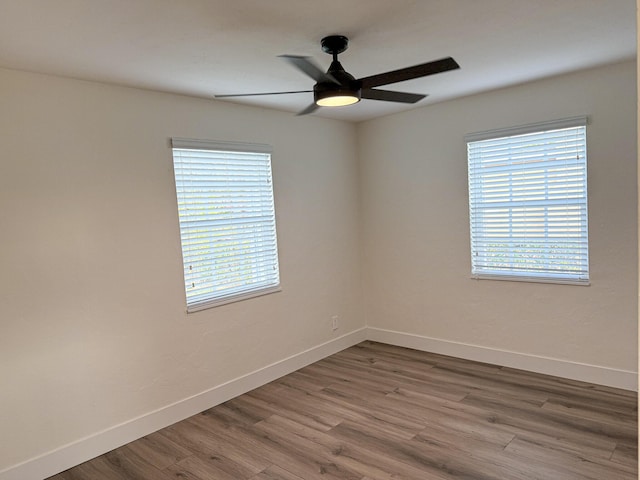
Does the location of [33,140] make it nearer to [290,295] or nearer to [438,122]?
[290,295]

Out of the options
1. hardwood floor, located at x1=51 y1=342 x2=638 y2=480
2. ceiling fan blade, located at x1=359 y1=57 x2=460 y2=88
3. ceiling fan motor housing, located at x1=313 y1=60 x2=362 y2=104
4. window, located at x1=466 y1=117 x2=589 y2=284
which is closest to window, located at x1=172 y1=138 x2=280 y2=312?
hardwood floor, located at x1=51 y1=342 x2=638 y2=480

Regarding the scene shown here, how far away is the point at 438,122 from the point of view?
13.9ft

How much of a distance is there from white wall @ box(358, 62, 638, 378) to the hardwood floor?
1.31ft

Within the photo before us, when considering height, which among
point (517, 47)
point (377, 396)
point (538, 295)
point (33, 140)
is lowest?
point (377, 396)

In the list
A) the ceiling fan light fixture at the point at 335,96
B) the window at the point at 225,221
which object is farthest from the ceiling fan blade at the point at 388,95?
the window at the point at 225,221

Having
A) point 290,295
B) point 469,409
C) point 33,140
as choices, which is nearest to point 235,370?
point 290,295

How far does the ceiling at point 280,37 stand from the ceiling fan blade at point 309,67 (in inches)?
10.7

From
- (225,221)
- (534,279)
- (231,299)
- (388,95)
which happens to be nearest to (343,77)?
(388,95)

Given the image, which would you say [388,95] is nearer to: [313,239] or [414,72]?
[414,72]

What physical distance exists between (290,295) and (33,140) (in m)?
2.39

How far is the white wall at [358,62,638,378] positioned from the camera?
10.9 ft

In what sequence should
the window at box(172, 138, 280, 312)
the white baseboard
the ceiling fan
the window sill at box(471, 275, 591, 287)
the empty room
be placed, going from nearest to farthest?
the ceiling fan
the empty room
the white baseboard
the window at box(172, 138, 280, 312)
the window sill at box(471, 275, 591, 287)

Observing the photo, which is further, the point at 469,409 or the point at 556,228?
the point at 556,228

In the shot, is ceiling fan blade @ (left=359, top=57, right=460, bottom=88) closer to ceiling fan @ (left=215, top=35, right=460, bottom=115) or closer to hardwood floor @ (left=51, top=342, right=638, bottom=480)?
ceiling fan @ (left=215, top=35, right=460, bottom=115)
